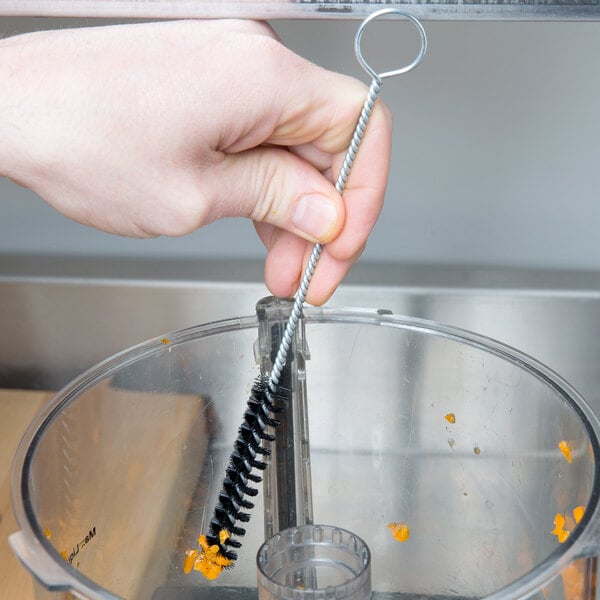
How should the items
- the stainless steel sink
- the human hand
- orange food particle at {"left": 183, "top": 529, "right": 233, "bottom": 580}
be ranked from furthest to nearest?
the stainless steel sink → orange food particle at {"left": 183, "top": 529, "right": 233, "bottom": 580} → the human hand

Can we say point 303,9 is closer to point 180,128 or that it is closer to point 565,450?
point 180,128

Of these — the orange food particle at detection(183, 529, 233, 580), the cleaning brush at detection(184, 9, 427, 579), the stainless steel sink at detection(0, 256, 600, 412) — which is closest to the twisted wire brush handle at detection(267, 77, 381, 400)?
the cleaning brush at detection(184, 9, 427, 579)

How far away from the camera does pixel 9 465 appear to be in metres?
0.68

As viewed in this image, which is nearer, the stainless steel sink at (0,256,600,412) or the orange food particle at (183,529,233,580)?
the orange food particle at (183,529,233,580)

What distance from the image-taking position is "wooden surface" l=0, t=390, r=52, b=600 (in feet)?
1.82

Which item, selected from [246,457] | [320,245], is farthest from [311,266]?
[246,457]

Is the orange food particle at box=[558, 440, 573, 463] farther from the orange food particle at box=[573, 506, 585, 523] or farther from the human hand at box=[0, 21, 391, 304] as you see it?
the human hand at box=[0, 21, 391, 304]

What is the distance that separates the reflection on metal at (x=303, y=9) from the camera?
17.0 inches

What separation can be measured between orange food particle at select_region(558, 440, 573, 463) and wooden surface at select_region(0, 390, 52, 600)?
33 cm

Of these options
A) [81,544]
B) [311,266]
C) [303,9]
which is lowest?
[81,544]

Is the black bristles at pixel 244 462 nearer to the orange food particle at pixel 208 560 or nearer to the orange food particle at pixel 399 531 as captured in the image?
the orange food particle at pixel 208 560

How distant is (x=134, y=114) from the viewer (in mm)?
401

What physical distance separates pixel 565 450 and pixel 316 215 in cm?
19

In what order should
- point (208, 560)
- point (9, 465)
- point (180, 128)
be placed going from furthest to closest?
1. point (9, 465)
2. point (208, 560)
3. point (180, 128)
